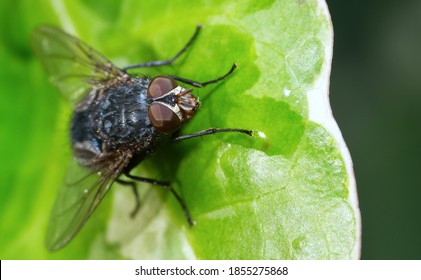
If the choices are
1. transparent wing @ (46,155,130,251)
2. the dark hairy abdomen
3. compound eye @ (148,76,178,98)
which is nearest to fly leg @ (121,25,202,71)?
the dark hairy abdomen

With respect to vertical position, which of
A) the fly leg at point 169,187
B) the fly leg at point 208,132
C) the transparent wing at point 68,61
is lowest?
the fly leg at point 169,187

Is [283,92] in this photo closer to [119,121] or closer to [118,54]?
[119,121]

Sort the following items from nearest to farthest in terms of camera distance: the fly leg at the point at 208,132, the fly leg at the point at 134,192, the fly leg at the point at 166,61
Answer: the fly leg at the point at 208,132, the fly leg at the point at 166,61, the fly leg at the point at 134,192

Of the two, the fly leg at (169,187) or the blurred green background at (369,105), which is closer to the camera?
the fly leg at (169,187)

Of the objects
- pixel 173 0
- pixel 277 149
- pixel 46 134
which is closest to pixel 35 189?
pixel 46 134

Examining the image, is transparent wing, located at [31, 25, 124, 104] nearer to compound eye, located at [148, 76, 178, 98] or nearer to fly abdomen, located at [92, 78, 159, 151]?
fly abdomen, located at [92, 78, 159, 151]

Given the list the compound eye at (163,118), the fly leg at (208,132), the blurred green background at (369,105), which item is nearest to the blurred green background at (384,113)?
the blurred green background at (369,105)

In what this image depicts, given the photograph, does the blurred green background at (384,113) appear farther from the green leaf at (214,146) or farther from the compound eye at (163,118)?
the compound eye at (163,118)
